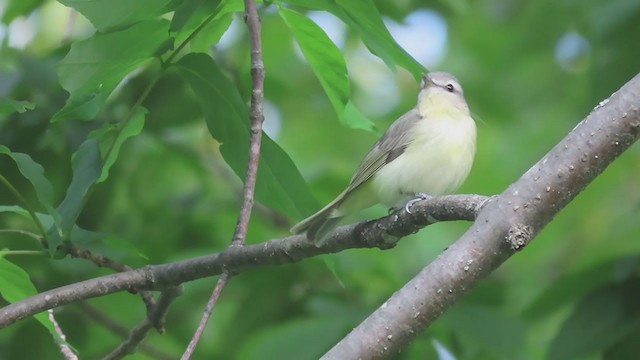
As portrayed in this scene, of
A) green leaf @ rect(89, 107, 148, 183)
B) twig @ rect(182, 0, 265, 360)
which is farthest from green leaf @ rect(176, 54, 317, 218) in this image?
twig @ rect(182, 0, 265, 360)

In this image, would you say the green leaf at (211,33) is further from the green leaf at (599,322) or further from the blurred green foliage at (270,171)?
the green leaf at (599,322)

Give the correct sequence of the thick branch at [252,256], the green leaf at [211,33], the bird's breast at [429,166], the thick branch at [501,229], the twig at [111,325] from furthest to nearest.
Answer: the twig at [111,325] → the bird's breast at [429,166] → the green leaf at [211,33] → the thick branch at [252,256] → the thick branch at [501,229]

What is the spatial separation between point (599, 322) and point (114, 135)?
2176 mm

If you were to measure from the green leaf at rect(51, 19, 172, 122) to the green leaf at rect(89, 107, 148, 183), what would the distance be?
100mm

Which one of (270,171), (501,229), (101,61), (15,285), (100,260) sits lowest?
(501,229)

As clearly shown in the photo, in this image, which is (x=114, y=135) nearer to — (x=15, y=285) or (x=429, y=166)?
(x=15, y=285)

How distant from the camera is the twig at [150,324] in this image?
3.32 metres

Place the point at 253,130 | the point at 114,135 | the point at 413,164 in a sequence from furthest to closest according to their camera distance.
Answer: the point at 413,164
the point at 114,135
the point at 253,130

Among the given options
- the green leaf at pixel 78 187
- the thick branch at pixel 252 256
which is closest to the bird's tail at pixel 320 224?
the thick branch at pixel 252 256

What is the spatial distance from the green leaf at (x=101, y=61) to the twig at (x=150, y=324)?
2.20 ft

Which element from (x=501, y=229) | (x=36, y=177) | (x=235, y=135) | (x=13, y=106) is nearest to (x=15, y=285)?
(x=36, y=177)

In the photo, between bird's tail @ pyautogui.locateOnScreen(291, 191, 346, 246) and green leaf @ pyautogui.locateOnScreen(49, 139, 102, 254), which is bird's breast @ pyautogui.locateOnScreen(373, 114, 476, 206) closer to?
bird's tail @ pyautogui.locateOnScreen(291, 191, 346, 246)

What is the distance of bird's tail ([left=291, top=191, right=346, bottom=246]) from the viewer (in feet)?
10.1

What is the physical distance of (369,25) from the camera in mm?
3035
